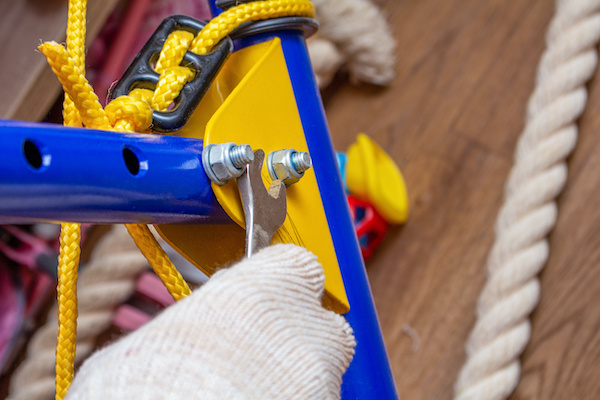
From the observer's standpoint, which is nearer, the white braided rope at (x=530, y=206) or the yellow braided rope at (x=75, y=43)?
the yellow braided rope at (x=75, y=43)

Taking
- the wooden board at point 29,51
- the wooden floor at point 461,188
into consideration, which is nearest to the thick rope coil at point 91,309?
the wooden board at point 29,51

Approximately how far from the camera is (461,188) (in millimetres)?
682

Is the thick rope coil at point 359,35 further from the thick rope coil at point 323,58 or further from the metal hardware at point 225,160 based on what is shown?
the metal hardware at point 225,160

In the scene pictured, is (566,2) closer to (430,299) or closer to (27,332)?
(430,299)

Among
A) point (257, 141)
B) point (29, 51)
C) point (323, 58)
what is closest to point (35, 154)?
point (257, 141)

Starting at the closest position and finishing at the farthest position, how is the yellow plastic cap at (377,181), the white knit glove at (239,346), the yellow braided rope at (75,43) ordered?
1. the white knit glove at (239,346)
2. the yellow braided rope at (75,43)
3. the yellow plastic cap at (377,181)

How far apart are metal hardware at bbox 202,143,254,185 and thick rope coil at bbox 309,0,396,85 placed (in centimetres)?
47

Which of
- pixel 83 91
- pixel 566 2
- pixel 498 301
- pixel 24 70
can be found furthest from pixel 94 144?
pixel 566 2

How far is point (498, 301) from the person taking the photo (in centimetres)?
60

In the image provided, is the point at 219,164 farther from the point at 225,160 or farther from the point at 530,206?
the point at 530,206

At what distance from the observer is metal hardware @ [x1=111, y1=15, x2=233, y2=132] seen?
29cm

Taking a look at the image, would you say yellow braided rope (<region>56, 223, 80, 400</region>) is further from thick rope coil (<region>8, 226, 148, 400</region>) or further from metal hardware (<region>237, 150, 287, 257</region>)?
thick rope coil (<region>8, 226, 148, 400</region>)

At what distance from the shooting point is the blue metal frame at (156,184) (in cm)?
20

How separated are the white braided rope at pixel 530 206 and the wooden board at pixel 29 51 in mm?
535
